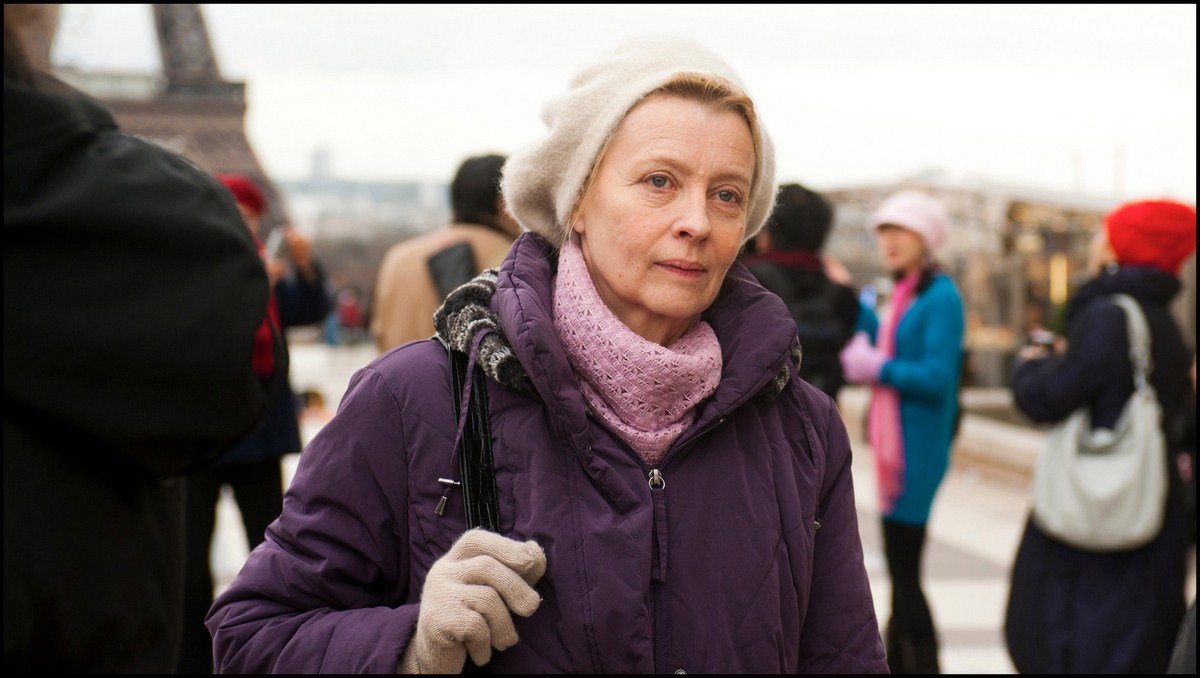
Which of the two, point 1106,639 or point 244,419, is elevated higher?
point 244,419

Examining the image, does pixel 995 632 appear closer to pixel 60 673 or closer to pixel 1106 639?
pixel 1106 639

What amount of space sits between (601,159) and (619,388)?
0.39 meters

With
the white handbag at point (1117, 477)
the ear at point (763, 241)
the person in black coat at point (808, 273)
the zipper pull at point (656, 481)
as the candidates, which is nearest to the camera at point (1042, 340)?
the white handbag at point (1117, 477)

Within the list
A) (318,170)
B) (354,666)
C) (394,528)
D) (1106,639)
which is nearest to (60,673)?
(354,666)

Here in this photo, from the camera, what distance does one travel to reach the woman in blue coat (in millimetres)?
4633

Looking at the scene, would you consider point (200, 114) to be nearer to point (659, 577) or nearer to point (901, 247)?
point (901, 247)

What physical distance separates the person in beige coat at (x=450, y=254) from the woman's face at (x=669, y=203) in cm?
213

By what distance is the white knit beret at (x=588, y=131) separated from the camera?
6.25ft

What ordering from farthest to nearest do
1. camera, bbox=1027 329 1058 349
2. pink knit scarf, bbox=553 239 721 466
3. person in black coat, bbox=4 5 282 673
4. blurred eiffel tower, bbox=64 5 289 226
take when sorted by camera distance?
blurred eiffel tower, bbox=64 5 289 226, camera, bbox=1027 329 1058 349, pink knit scarf, bbox=553 239 721 466, person in black coat, bbox=4 5 282 673

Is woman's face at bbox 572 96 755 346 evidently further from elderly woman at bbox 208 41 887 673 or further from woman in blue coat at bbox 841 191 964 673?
woman in blue coat at bbox 841 191 964 673

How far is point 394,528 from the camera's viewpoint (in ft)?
5.76

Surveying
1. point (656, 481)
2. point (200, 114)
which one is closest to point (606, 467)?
point (656, 481)

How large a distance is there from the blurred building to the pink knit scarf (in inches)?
376

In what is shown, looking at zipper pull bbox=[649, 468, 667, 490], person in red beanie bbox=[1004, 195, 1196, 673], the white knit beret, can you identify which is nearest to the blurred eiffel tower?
person in red beanie bbox=[1004, 195, 1196, 673]
